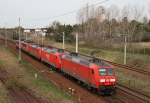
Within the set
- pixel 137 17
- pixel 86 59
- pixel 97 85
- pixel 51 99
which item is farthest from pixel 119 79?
pixel 137 17

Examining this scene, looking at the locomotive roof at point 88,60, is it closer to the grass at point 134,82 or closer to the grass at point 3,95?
the grass at point 134,82

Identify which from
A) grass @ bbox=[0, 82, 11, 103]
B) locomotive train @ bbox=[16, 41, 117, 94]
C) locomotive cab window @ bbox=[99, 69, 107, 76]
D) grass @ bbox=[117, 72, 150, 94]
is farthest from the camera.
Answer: grass @ bbox=[117, 72, 150, 94]

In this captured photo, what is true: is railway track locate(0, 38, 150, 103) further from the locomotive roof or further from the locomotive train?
the locomotive roof

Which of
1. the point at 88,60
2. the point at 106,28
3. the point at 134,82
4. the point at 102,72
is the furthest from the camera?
the point at 106,28

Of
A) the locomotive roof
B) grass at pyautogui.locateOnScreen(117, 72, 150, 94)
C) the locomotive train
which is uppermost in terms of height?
the locomotive roof

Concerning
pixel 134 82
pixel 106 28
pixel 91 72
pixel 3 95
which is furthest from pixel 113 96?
pixel 106 28

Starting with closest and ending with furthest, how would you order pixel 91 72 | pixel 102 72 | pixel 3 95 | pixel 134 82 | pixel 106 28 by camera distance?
pixel 3 95 → pixel 102 72 → pixel 91 72 → pixel 134 82 → pixel 106 28

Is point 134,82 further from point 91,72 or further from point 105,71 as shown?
point 91,72

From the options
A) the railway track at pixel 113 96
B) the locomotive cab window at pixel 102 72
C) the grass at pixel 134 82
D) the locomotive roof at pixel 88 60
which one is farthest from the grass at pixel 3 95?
the grass at pixel 134 82

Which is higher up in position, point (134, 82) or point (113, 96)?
point (134, 82)

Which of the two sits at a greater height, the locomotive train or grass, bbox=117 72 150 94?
the locomotive train

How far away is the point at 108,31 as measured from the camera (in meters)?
104

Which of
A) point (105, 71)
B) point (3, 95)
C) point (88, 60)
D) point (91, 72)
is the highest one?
point (88, 60)

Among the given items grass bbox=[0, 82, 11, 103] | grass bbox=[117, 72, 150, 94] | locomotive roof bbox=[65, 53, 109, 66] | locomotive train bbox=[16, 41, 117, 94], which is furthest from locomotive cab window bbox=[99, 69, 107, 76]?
grass bbox=[0, 82, 11, 103]
